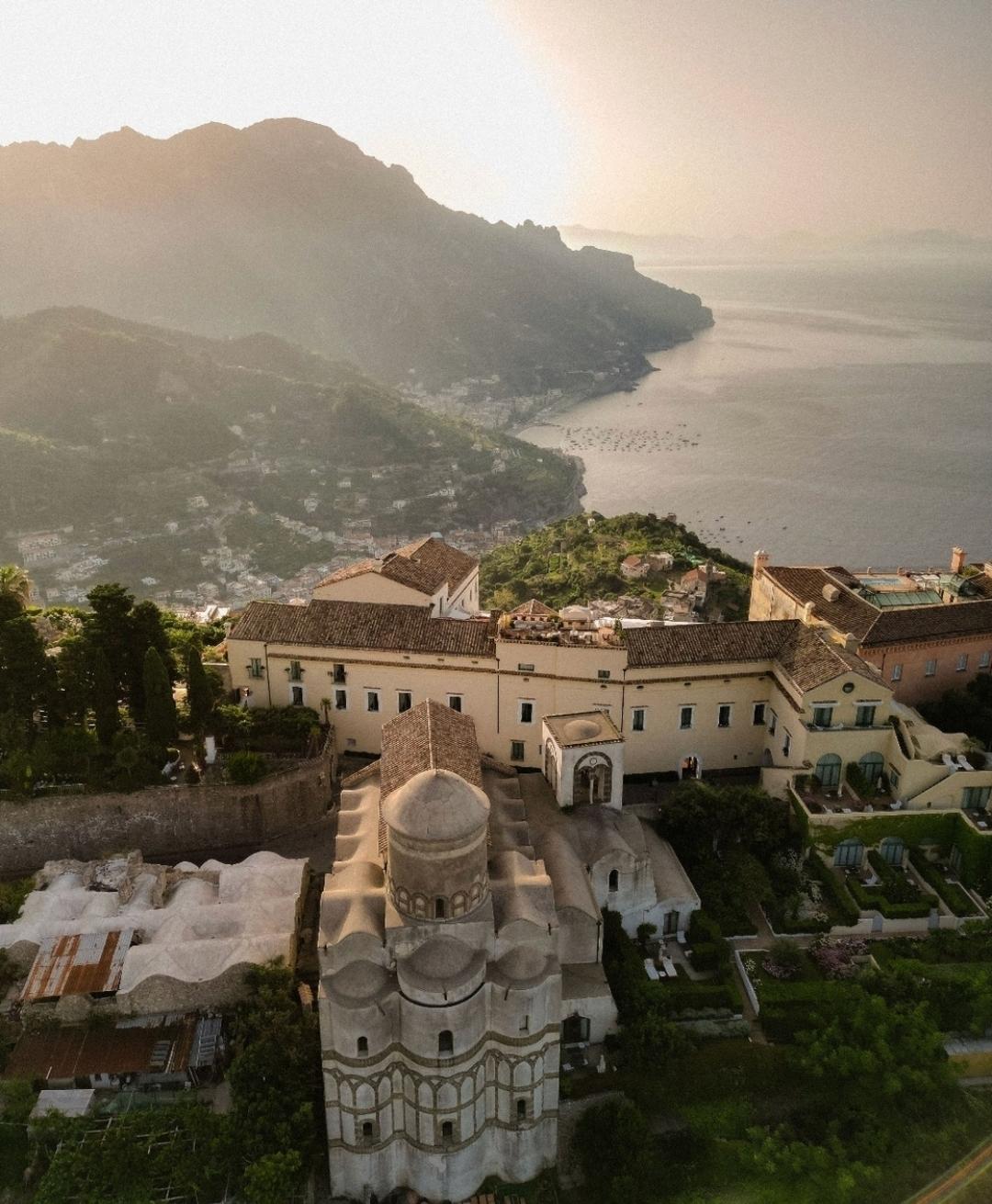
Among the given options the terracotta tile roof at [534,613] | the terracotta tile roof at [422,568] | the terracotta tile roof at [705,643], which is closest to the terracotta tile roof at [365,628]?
the terracotta tile roof at [534,613]

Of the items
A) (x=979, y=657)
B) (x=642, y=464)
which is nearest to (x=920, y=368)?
(x=642, y=464)

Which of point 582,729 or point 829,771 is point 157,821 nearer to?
point 582,729

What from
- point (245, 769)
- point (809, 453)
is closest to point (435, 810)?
point (245, 769)

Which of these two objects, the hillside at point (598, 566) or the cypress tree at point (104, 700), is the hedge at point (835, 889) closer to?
the hillside at point (598, 566)

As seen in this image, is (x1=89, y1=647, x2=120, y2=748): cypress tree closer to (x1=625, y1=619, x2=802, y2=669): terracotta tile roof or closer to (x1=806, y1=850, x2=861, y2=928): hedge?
(x1=625, y1=619, x2=802, y2=669): terracotta tile roof

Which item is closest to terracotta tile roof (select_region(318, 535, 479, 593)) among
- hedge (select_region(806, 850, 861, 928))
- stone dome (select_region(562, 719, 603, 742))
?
stone dome (select_region(562, 719, 603, 742))

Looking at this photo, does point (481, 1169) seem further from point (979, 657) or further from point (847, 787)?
point (979, 657)
